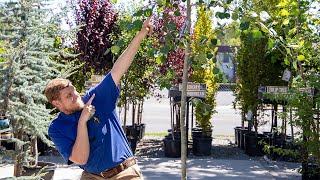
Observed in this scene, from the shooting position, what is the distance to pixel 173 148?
8.96 metres

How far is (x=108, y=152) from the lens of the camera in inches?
123

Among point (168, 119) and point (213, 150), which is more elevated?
point (168, 119)

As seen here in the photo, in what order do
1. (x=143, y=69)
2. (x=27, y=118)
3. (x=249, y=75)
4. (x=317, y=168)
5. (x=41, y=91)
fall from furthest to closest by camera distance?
(x=249, y=75) → (x=143, y=69) → (x=317, y=168) → (x=41, y=91) → (x=27, y=118)

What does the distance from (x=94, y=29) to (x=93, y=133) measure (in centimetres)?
570

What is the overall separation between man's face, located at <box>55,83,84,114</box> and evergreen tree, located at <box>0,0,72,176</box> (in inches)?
75.1

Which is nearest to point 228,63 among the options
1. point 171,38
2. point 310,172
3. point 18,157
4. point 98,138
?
point 310,172

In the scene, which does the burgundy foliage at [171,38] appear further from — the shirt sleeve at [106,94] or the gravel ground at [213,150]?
the gravel ground at [213,150]

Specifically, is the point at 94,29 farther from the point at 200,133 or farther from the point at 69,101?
the point at 69,101

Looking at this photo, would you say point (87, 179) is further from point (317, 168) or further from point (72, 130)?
point (317, 168)

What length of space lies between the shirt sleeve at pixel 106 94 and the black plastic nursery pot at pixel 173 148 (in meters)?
5.68

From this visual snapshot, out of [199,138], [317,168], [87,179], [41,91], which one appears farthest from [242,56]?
[87,179]

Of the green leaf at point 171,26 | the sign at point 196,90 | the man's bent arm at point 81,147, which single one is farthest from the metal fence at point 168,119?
the man's bent arm at point 81,147

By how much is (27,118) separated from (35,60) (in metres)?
0.63

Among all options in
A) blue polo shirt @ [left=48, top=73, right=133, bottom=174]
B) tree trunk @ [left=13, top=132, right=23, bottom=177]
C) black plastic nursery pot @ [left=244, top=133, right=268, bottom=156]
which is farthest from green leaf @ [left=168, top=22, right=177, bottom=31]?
black plastic nursery pot @ [left=244, top=133, right=268, bottom=156]
